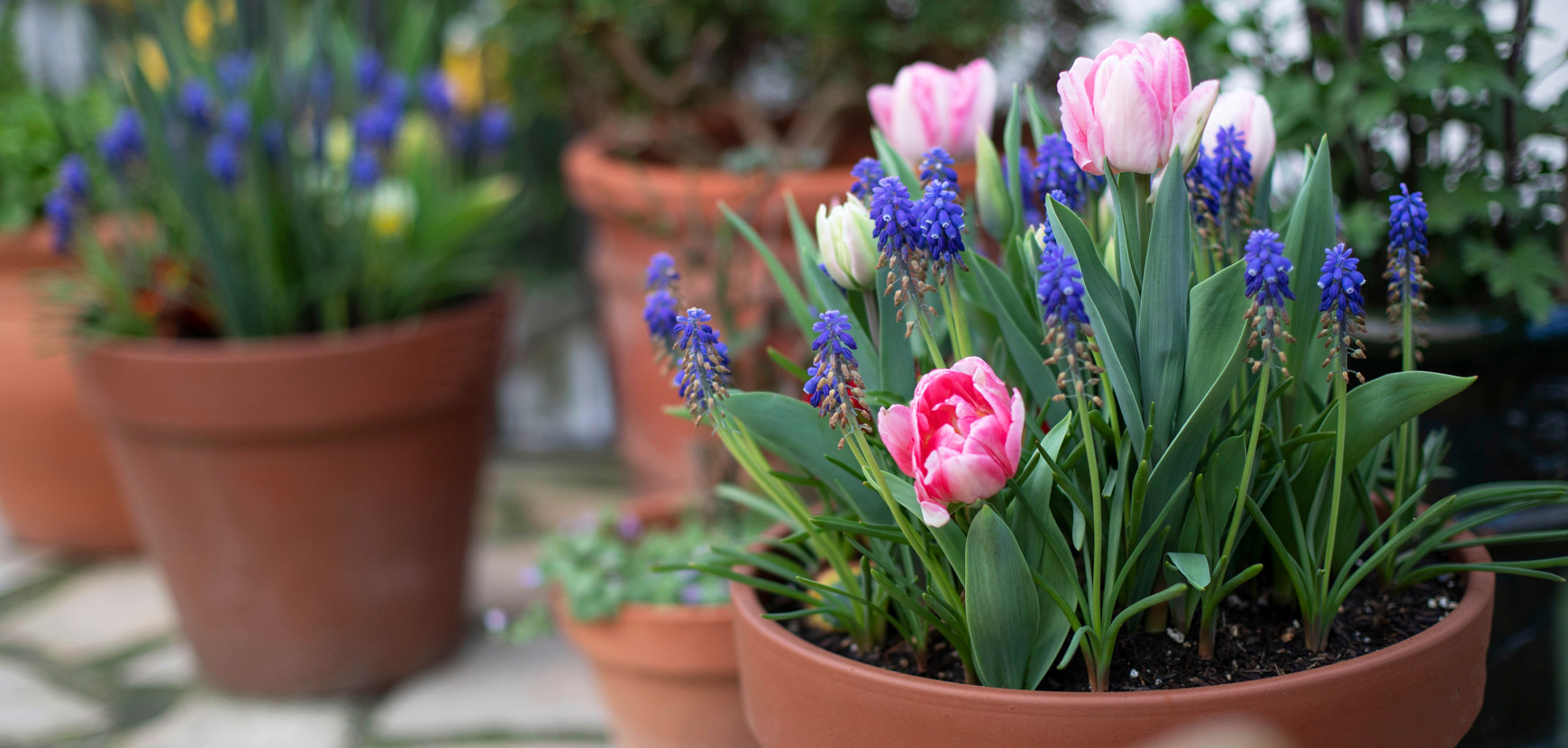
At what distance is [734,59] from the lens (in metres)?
2.19

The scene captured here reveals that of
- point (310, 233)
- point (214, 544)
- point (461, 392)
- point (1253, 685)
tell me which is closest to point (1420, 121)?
point (1253, 685)

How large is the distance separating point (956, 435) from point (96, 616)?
1.91 metres

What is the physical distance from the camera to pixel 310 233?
1.72 m

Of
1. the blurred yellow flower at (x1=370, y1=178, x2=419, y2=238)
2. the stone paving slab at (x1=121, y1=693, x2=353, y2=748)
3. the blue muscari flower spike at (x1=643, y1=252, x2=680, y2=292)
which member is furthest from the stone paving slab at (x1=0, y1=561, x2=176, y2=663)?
the blue muscari flower spike at (x1=643, y1=252, x2=680, y2=292)

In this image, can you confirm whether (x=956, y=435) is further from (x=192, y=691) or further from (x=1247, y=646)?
(x=192, y=691)

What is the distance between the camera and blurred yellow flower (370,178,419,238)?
1.81 metres

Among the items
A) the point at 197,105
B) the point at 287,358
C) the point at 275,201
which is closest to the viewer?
the point at 287,358

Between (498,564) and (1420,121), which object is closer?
(1420,121)

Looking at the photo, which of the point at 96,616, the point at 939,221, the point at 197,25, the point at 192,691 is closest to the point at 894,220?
the point at 939,221

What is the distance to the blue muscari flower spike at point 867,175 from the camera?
87 cm

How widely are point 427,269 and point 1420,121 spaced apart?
1297mm

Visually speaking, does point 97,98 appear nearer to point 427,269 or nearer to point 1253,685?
point 427,269

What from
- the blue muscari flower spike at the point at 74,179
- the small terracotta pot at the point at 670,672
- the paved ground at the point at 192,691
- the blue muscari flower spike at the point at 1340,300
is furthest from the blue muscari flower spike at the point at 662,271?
the blue muscari flower spike at the point at 74,179

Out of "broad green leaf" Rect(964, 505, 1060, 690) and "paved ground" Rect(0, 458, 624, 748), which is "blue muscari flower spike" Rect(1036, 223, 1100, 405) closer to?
"broad green leaf" Rect(964, 505, 1060, 690)
